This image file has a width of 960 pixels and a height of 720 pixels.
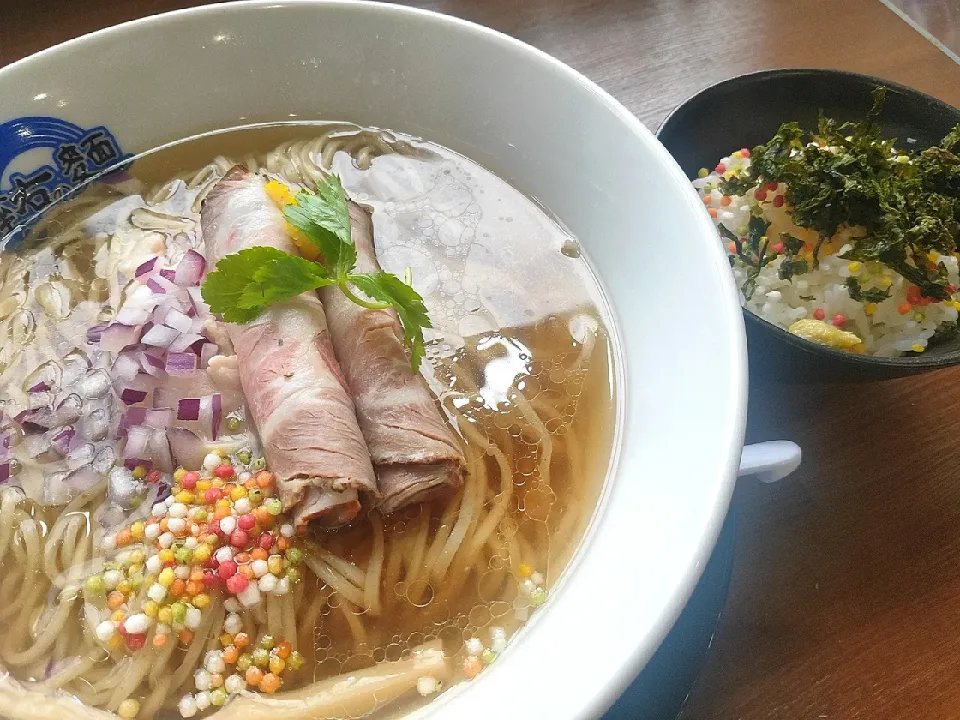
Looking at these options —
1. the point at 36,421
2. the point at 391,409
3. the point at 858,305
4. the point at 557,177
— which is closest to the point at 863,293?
the point at 858,305

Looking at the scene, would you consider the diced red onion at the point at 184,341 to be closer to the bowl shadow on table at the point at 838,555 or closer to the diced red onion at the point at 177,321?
the diced red onion at the point at 177,321

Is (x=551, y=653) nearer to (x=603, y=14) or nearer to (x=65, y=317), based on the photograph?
(x=65, y=317)

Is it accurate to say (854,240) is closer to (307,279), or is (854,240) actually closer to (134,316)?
(307,279)

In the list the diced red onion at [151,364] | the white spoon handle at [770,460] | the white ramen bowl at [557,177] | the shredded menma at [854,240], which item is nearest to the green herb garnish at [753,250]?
the shredded menma at [854,240]

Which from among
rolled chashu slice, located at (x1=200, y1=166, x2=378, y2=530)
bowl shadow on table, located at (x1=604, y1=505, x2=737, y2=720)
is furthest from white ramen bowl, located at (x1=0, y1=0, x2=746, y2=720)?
rolled chashu slice, located at (x1=200, y1=166, x2=378, y2=530)

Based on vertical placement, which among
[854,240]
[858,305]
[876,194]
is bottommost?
[858,305]
